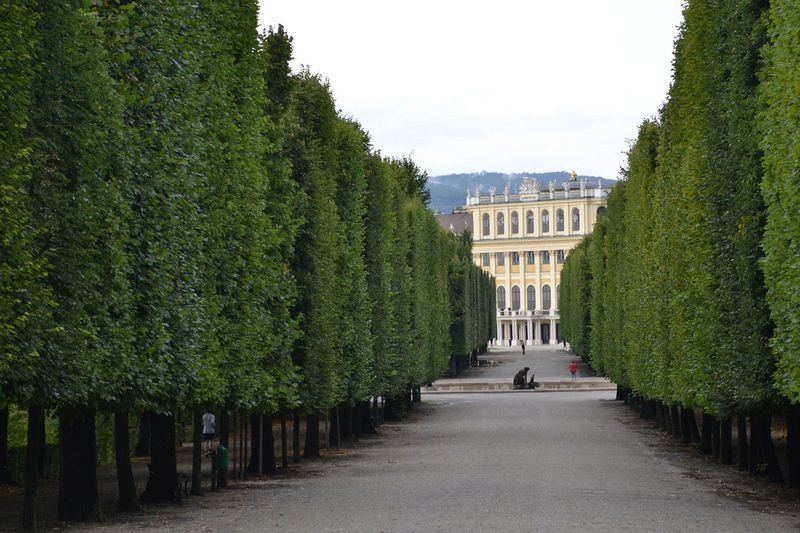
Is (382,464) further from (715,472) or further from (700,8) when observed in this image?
(700,8)

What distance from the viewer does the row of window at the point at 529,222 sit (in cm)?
18262

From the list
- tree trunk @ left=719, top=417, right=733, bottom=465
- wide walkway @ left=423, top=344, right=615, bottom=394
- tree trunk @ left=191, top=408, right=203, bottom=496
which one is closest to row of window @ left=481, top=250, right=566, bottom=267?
wide walkway @ left=423, top=344, right=615, bottom=394

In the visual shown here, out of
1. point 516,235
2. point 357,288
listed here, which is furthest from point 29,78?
point 516,235

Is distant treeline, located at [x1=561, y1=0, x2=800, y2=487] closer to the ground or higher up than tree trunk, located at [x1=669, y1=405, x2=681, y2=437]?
higher up

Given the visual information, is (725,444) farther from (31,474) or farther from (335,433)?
(31,474)

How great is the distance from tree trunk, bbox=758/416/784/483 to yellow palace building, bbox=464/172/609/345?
151 metres

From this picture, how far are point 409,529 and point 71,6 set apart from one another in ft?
26.7

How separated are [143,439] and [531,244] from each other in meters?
149

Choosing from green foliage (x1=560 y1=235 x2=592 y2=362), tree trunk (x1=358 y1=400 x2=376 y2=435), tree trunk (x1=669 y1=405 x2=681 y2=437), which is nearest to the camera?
tree trunk (x1=669 y1=405 x2=681 y2=437)

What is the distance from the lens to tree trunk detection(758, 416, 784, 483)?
26047 millimetres

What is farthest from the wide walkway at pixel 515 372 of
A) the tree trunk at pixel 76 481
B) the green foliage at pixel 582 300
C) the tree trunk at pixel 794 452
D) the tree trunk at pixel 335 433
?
the tree trunk at pixel 76 481

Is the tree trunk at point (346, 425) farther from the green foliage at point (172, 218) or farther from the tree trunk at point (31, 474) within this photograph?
the tree trunk at point (31, 474)

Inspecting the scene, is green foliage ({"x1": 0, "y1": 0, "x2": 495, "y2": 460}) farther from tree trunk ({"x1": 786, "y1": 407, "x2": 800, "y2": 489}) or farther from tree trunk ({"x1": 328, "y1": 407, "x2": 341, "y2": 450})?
tree trunk ({"x1": 786, "y1": 407, "x2": 800, "y2": 489})

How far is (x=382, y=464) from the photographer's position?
3172 centimetres
